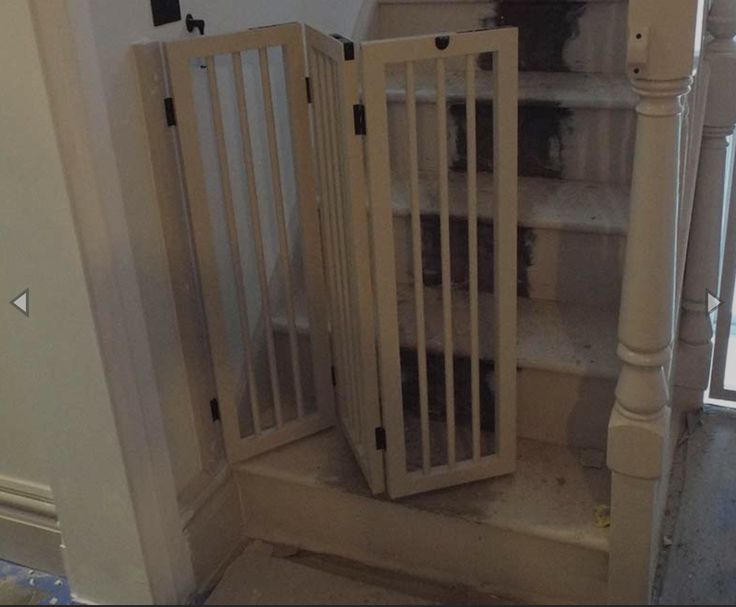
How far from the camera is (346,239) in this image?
1.56m

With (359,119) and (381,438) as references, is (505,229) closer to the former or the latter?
(359,119)

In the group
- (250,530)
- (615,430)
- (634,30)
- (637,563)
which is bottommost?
(250,530)

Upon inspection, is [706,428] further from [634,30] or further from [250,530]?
[634,30]

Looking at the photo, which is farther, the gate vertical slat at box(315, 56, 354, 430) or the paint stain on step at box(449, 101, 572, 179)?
the paint stain on step at box(449, 101, 572, 179)

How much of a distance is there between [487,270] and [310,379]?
0.47m

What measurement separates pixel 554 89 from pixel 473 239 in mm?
620

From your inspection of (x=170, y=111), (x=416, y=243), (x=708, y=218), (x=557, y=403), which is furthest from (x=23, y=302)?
(x=708, y=218)

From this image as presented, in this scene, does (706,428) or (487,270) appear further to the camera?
(706,428)

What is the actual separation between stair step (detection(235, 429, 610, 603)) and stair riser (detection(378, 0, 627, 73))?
90 cm

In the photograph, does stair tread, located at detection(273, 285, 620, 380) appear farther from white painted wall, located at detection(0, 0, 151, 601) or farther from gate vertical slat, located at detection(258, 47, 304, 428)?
white painted wall, located at detection(0, 0, 151, 601)

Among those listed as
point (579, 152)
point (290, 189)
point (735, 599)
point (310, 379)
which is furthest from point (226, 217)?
point (735, 599)

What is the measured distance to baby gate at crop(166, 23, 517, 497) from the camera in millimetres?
1428

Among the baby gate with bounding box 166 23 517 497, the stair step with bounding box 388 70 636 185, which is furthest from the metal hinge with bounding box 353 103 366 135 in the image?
the stair step with bounding box 388 70 636 185

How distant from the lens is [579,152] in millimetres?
1943
